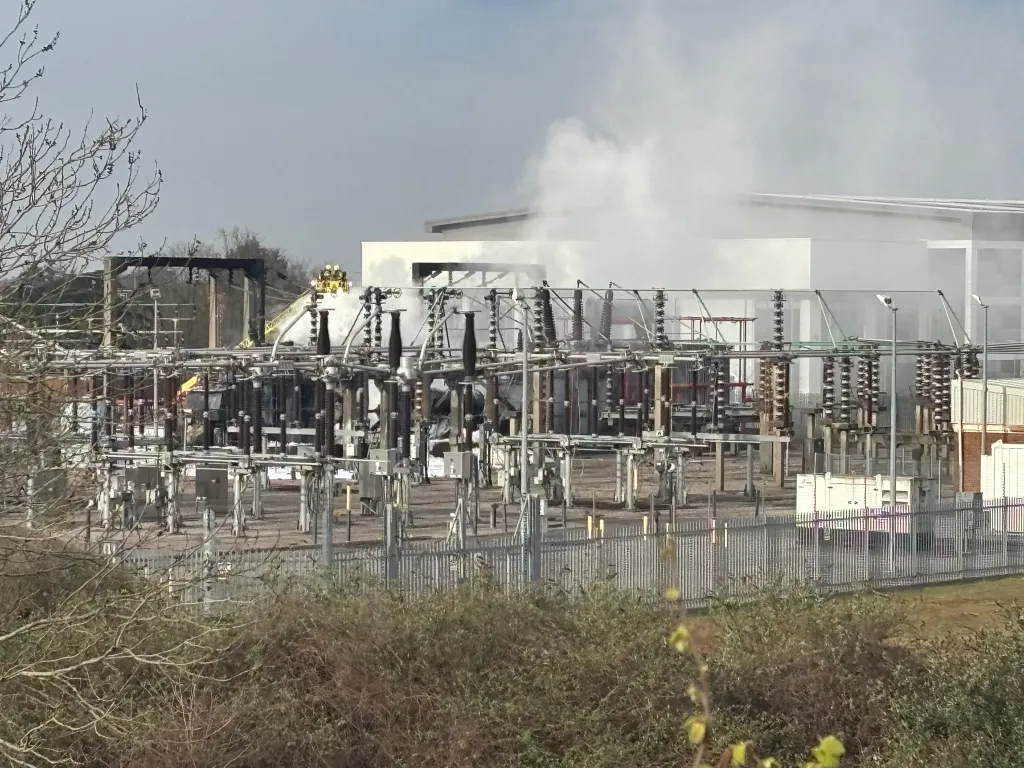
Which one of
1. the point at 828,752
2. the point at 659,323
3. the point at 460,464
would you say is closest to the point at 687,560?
the point at 460,464

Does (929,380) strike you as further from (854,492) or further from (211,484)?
(211,484)

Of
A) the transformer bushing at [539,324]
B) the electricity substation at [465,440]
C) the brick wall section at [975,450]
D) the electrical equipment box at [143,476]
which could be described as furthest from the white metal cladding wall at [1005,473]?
the electrical equipment box at [143,476]

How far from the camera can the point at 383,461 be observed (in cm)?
2641

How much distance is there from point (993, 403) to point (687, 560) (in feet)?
65.8

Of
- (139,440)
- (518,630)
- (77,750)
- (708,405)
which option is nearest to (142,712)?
(77,750)

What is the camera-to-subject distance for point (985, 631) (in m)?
14.3

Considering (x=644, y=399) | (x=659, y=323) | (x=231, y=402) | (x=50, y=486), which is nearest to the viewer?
(x=50, y=486)

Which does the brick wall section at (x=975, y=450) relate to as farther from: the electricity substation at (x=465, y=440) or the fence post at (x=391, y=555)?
the fence post at (x=391, y=555)

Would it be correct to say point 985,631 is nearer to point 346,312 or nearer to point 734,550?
point 734,550

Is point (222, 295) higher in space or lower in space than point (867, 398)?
higher

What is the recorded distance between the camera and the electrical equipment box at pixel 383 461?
1038 inches

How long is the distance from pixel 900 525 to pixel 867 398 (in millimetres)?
15233

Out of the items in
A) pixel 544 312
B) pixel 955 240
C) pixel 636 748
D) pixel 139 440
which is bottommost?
pixel 636 748

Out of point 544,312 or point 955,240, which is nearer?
point 544,312
